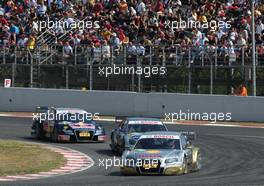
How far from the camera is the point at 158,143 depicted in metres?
19.5

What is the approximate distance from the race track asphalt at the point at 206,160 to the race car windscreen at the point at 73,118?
37.7 inches

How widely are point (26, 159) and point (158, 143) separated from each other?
4278 mm

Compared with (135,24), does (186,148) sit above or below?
below

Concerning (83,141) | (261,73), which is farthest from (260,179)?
(261,73)

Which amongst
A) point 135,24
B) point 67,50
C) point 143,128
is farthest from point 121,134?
point 135,24

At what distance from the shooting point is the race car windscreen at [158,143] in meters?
19.3

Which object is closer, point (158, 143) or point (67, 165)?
point (158, 143)

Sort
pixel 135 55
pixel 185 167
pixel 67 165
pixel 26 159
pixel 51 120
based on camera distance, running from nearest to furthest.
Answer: pixel 185 167
pixel 67 165
pixel 26 159
pixel 51 120
pixel 135 55

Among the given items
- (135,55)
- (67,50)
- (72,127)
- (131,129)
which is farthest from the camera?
(67,50)

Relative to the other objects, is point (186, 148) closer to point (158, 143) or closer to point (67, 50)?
point (158, 143)

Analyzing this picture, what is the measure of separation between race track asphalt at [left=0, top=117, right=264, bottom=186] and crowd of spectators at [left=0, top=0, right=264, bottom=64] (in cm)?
486

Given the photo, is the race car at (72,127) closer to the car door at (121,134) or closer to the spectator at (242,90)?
the car door at (121,134)

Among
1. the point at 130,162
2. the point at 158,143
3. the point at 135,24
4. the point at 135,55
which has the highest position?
the point at 135,24

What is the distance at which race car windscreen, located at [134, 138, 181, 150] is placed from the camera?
19328mm
